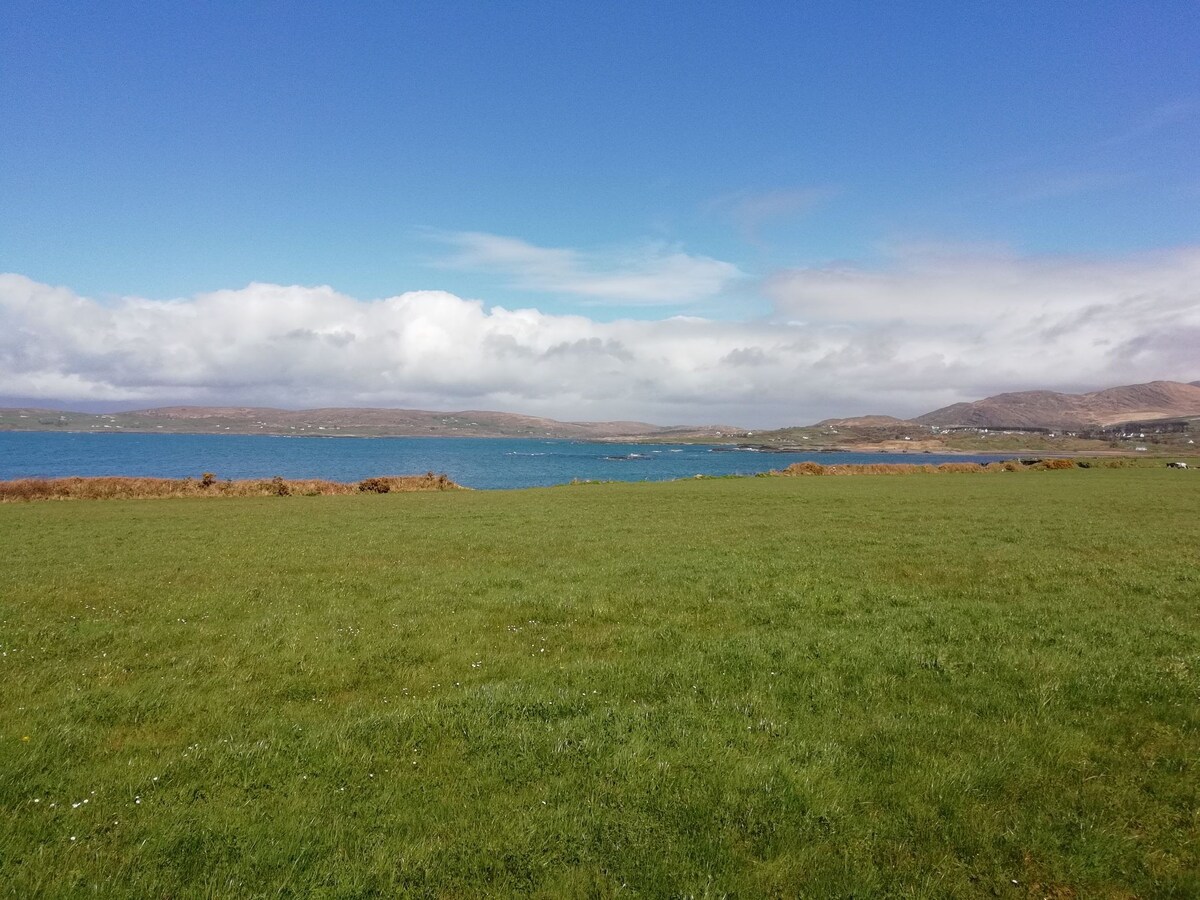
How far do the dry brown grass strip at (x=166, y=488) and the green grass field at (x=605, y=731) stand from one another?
39.4m

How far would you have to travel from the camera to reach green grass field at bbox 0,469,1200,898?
612 cm

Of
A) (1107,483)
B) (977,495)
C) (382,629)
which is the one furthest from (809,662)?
(1107,483)

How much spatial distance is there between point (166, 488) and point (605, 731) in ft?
201

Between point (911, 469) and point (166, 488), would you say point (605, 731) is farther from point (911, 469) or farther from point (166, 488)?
point (911, 469)

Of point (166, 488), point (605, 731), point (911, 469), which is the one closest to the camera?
point (605, 731)

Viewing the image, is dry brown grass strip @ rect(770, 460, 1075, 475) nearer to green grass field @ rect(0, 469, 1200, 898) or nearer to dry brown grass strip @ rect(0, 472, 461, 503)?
dry brown grass strip @ rect(0, 472, 461, 503)

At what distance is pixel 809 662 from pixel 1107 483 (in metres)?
67.6

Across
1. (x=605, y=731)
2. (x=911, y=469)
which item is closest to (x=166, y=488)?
(x=605, y=731)

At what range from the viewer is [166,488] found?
54812mm

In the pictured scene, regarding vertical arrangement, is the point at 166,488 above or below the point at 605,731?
below

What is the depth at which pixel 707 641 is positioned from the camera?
12.5m

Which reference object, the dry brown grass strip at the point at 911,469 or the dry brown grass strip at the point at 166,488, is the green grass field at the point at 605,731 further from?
the dry brown grass strip at the point at 911,469

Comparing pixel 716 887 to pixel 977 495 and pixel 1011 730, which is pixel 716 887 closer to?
pixel 1011 730

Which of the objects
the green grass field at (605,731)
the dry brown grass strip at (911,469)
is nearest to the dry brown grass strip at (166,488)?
the green grass field at (605,731)
